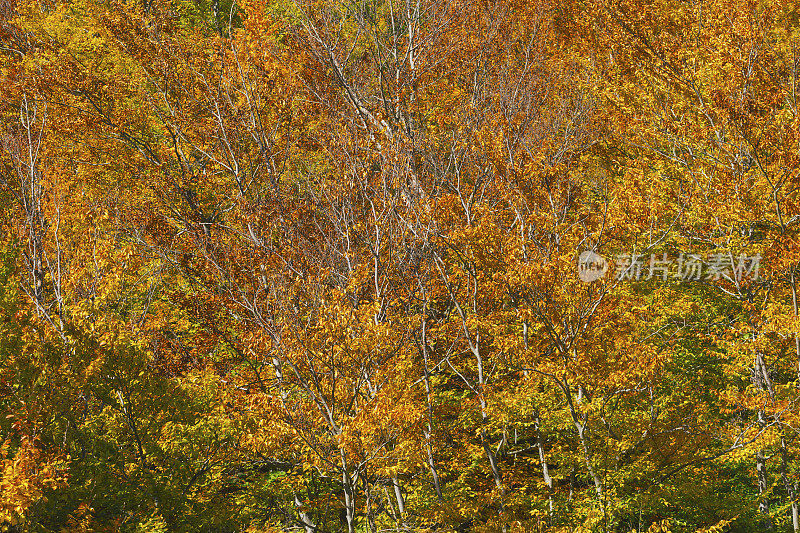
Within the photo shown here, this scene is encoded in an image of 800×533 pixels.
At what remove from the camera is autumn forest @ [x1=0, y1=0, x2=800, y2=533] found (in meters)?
10.1

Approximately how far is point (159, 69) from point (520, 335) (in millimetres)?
12470

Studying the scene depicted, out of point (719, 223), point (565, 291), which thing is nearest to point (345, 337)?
point (565, 291)

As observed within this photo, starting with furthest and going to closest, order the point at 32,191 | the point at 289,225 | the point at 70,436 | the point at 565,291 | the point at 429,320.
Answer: the point at 429,320 → the point at 289,225 → the point at 32,191 → the point at 565,291 → the point at 70,436

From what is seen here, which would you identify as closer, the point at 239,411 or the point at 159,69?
the point at 239,411

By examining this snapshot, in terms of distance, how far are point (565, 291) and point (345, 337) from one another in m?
3.86

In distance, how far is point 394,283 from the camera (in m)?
13.9

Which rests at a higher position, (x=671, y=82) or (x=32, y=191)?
(x=671, y=82)

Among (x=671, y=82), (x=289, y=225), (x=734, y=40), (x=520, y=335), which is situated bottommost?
(x=520, y=335)

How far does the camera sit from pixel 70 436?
9414mm

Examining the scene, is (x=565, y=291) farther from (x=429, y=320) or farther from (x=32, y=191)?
(x=32, y=191)

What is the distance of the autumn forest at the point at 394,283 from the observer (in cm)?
1009

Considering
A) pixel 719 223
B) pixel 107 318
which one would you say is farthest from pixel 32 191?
pixel 719 223

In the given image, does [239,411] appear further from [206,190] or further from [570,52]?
[570,52]

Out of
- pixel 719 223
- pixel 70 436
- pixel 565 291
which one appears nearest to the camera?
pixel 70 436
